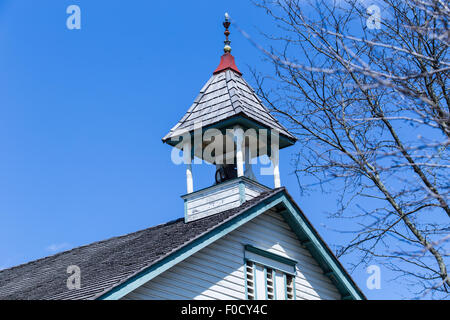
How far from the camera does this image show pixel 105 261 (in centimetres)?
1797

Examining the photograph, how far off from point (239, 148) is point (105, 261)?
4.50 metres

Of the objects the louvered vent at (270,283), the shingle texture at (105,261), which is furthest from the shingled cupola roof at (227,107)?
the louvered vent at (270,283)

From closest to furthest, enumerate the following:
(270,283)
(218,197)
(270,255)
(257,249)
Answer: (257,249) < (270,283) < (270,255) < (218,197)

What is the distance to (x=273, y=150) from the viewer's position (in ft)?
68.8

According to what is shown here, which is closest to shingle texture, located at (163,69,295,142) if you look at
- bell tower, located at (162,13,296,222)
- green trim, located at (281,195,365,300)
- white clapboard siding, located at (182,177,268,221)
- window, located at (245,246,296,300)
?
bell tower, located at (162,13,296,222)

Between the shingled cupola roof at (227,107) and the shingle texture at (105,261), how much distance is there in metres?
2.20

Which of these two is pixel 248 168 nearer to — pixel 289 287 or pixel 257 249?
pixel 257 249

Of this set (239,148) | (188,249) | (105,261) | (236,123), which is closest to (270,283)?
(188,249)

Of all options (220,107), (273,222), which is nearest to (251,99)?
(220,107)

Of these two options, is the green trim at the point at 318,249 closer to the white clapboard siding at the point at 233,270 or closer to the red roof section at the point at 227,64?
the white clapboard siding at the point at 233,270

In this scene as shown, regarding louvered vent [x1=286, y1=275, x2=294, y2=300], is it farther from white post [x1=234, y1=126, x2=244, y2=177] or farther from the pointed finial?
the pointed finial

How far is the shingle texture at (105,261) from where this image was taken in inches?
615
